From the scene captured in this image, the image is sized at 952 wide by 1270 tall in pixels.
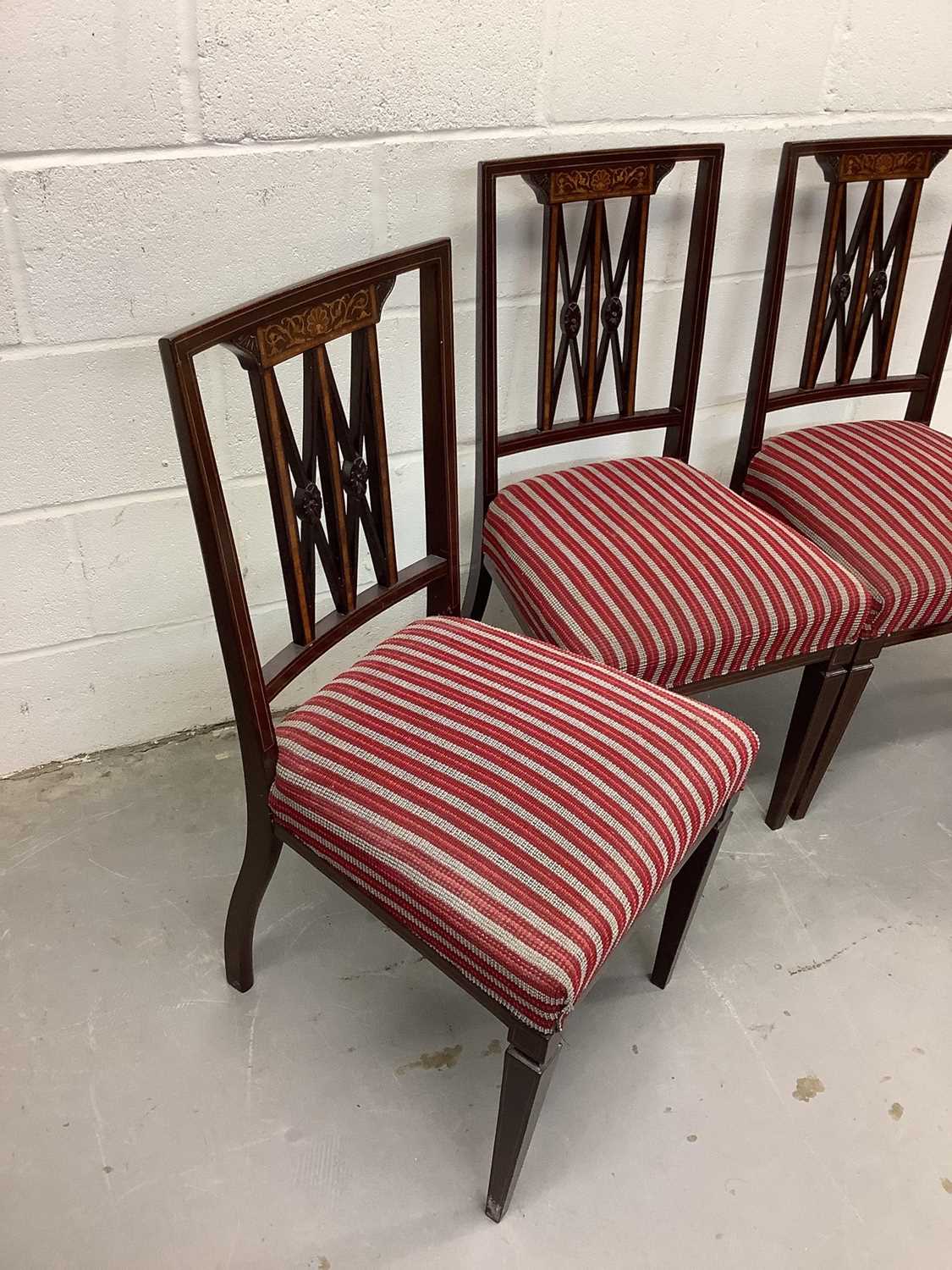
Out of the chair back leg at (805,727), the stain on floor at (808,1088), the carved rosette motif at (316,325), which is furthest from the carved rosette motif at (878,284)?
the stain on floor at (808,1088)

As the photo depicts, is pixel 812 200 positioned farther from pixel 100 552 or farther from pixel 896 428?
pixel 100 552

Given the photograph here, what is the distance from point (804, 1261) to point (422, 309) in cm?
113

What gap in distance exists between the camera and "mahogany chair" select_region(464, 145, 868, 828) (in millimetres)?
1284

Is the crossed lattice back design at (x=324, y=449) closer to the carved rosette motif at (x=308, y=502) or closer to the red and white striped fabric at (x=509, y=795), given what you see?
the carved rosette motif at (x=308, y=502)

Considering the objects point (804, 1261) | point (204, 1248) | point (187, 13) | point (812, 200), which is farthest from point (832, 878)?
→ point (187, 13)

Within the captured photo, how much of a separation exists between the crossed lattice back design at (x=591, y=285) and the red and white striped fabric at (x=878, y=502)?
29cm

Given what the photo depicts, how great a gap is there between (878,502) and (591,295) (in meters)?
0.54

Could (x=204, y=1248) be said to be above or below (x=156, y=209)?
below

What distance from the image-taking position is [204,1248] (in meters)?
1.05

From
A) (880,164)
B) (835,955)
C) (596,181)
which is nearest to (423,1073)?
(835,955)

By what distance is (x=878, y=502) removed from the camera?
1509 millimetres

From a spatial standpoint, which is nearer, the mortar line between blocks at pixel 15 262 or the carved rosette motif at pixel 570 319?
the mortar line between blocks at pixel 15 262

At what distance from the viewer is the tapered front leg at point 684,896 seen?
116 centimetres

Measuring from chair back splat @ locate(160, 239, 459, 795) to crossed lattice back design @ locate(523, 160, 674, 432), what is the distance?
1.05 feet
